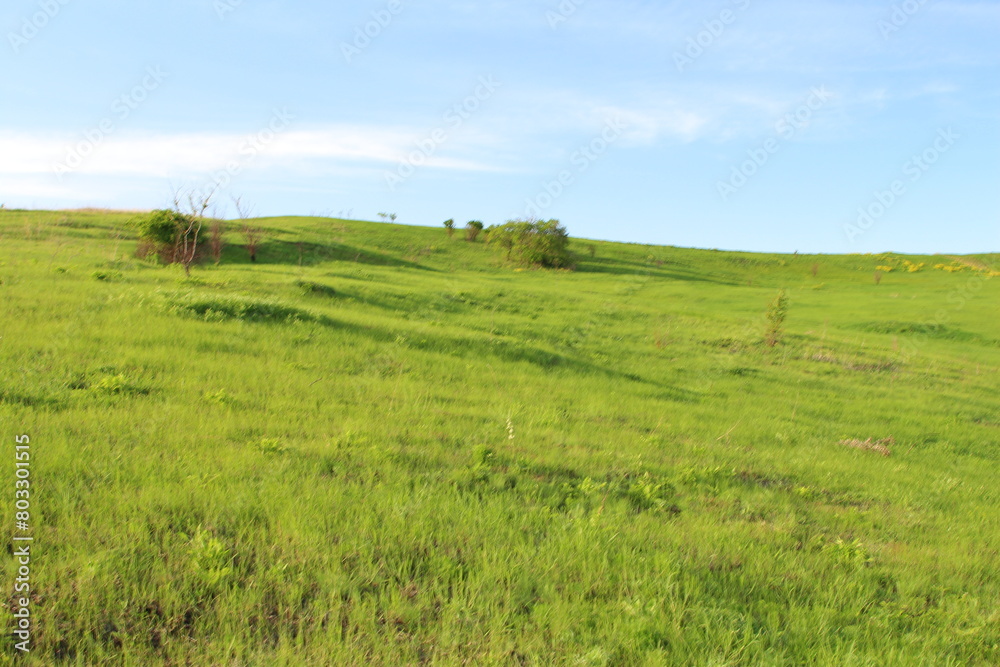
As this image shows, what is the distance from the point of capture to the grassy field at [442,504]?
4.13 m

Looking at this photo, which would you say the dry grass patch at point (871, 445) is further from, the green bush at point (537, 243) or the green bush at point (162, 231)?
the green bush at point (537, 243)

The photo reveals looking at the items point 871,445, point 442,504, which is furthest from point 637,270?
point 442,504

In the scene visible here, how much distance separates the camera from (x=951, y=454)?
12328mm

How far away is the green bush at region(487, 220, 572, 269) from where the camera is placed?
57.9 meters

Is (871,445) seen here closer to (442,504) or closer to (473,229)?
(442,504)

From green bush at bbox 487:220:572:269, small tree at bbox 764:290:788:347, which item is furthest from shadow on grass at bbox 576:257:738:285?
small tree at bbox 764:290:788:347

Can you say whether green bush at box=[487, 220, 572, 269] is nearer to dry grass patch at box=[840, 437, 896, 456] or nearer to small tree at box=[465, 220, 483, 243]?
small tree at box=[465, 220, 483, 243]

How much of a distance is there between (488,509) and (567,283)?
4232cm

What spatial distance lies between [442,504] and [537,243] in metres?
53.5

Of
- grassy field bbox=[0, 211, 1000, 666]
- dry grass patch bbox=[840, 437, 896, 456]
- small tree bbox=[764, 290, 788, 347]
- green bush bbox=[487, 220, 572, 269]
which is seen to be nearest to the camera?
grassy field bbox=[0, 211, 1000, 666]

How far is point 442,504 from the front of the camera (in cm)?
568

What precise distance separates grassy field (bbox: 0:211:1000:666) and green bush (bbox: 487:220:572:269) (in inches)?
1671

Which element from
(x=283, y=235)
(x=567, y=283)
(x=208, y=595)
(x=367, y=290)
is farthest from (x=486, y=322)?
(x=283, y=235)

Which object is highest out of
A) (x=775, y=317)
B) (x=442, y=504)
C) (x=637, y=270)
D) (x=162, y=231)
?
(x=637, y=270)
